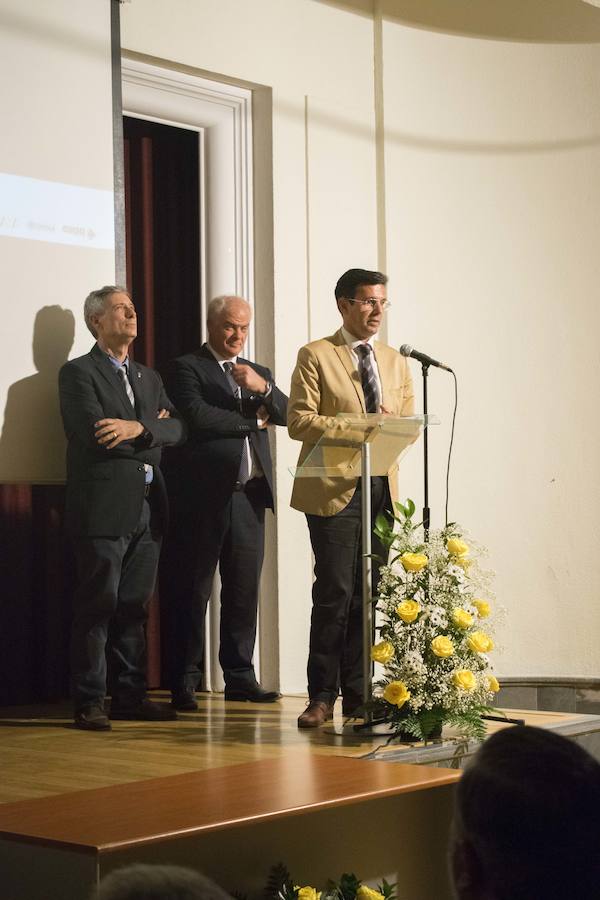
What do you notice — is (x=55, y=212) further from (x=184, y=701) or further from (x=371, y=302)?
(x=184, y=701)

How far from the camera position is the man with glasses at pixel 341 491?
468 centimetres

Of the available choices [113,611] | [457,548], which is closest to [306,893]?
[457,548]

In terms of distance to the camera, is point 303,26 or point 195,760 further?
point 303,26

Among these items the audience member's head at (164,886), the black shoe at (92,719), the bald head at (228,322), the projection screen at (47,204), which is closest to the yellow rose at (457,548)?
the black shoe at (92,719)

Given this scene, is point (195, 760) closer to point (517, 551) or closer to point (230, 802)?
point (230, 802)

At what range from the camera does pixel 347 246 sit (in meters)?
6.36

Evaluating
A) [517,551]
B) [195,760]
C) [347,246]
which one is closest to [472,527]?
[517,551]

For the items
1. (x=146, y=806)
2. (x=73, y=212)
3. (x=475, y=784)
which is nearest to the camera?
(x=475, y=784)

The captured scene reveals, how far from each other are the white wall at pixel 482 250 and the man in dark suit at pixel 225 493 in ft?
2.29

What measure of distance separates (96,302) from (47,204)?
46 cm

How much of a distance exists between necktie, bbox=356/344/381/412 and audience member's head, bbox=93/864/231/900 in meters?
3.80

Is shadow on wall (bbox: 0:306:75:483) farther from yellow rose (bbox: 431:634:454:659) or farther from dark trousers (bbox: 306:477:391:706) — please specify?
yellow rose (bbox: 431:634:454:659)

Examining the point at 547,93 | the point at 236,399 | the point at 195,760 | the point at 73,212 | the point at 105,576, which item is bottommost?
the point at 195,760

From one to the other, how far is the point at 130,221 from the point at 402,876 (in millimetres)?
3892
